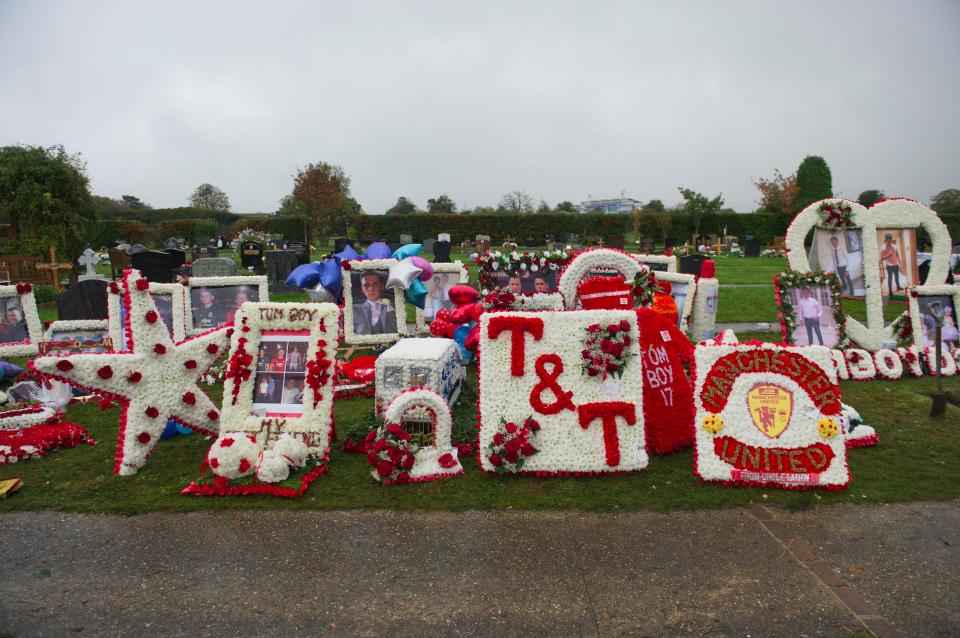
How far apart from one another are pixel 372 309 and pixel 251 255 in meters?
14.1

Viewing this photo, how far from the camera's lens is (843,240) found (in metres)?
11.6

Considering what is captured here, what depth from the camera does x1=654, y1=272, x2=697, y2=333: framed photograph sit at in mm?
11836

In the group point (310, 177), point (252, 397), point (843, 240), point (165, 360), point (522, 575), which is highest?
point (310, 177)

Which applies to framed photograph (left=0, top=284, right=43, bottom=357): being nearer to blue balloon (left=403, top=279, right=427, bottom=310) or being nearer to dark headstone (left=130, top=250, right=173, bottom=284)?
dark headstone (left=130, top=250, right=173, bottom=284)

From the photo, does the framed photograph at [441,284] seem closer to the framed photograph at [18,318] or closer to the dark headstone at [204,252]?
the framed photograph at [18,318]

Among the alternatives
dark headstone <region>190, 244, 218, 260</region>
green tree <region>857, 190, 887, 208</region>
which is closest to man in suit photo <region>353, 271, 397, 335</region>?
dark headstone <region>190, 244, 218, 260</region>

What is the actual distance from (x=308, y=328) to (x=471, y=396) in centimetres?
308

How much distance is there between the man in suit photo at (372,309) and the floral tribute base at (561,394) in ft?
17.6

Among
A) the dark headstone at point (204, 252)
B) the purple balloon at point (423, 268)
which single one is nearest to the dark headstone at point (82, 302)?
the purple balloon at point (423, 268)

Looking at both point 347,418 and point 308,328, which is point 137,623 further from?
point 347,418

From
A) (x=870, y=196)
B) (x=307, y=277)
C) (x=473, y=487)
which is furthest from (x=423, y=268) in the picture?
(x=870, y=196)

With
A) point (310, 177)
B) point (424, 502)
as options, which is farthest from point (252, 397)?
point (310, 177)

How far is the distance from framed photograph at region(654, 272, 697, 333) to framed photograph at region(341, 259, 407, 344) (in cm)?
553

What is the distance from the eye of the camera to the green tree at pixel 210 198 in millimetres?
82062
